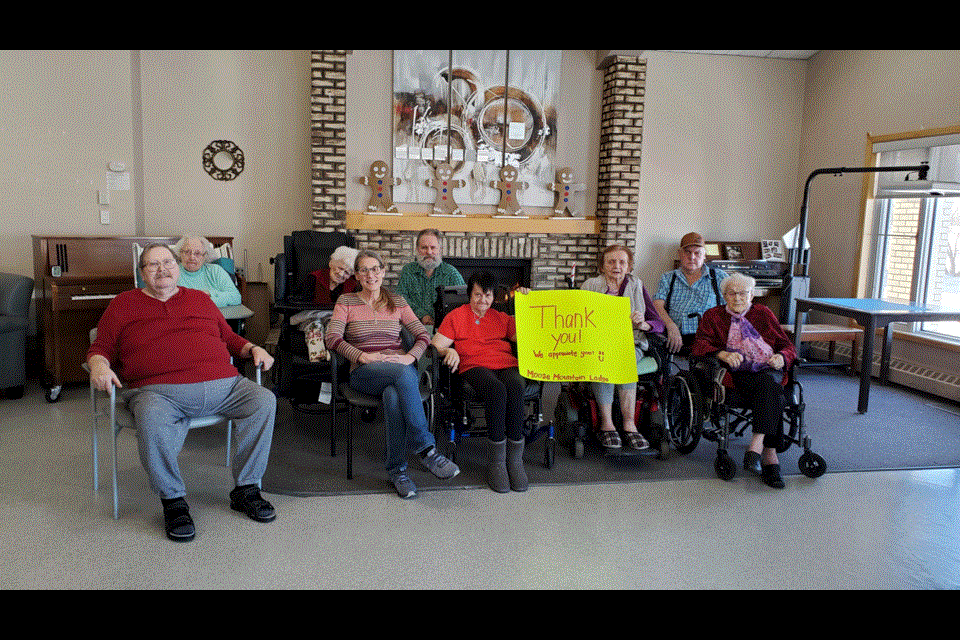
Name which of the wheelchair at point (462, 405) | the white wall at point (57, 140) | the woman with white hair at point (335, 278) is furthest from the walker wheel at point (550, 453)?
the white wall at point (57, 140)

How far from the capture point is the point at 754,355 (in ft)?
11.5

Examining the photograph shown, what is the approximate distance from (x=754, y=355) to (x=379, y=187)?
13.2ft

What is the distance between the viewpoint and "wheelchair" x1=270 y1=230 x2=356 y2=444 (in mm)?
4286

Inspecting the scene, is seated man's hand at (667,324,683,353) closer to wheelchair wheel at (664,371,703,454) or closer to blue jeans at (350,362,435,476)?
wheelchair wheel at (664,371,703,454)

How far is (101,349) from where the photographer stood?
2902mm

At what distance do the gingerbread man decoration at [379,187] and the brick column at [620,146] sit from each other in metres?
2.10

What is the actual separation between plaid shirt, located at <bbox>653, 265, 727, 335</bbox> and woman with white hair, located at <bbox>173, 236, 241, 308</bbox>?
2.80 metres

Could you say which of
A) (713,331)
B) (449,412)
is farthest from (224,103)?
(713,331)

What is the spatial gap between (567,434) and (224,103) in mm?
4479

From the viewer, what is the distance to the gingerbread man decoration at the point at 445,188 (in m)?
6.54

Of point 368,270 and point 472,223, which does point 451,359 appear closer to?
point 368,270

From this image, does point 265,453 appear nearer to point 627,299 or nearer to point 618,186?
point 627,299

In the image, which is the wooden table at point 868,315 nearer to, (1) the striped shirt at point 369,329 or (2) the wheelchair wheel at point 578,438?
(2) the wheelchair wheel at point 578,438

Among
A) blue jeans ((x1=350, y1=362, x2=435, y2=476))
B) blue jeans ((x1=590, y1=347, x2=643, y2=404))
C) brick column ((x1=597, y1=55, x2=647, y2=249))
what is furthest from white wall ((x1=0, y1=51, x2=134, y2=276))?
blue jeans ((x1=590, y1=347, x2=643, y2=404))
